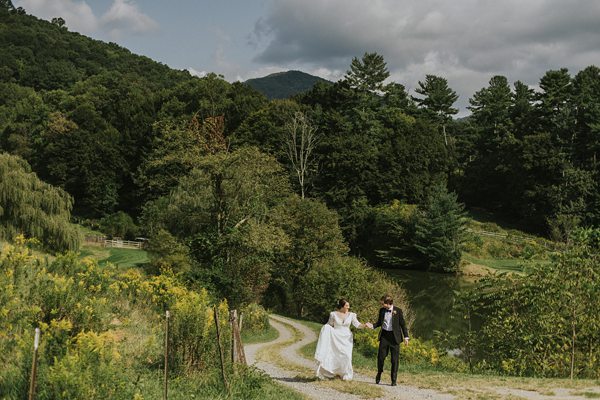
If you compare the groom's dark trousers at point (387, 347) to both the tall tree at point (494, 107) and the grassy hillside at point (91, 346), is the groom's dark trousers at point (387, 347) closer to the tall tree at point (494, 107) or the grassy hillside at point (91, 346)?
the grassy hillside at point (91, 346)

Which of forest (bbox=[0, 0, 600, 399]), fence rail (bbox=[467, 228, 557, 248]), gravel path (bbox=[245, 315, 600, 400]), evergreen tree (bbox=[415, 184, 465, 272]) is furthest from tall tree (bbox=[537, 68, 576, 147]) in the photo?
gravel path (bbox=[245, 315, 600, 400])

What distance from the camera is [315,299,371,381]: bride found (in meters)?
10.8

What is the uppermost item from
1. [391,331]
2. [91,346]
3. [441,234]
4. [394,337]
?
[441,234]

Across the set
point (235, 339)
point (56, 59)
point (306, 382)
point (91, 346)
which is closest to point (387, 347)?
point (306, 382)

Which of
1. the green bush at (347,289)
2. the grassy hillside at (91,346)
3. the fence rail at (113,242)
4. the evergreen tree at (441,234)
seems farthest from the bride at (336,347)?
the fence rail at (113,242)

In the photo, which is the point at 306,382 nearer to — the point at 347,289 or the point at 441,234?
the point at 347,289

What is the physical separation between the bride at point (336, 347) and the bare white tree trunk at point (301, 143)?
1783 inches

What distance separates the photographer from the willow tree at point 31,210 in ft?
87.1

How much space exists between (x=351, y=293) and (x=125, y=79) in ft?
265

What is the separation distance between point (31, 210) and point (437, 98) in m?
65.2

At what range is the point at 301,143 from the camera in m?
61.8

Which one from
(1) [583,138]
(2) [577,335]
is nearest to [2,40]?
(1) [583,138]

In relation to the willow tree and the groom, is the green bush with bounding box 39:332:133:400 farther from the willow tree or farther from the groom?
the willow tree

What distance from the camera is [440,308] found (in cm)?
3619
